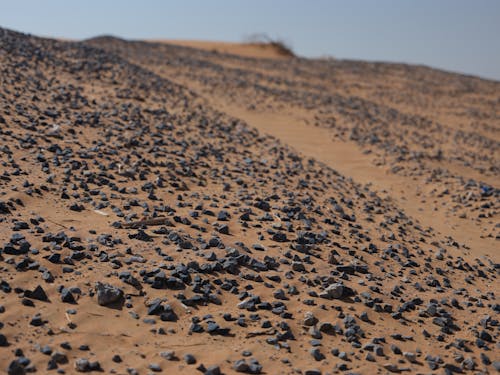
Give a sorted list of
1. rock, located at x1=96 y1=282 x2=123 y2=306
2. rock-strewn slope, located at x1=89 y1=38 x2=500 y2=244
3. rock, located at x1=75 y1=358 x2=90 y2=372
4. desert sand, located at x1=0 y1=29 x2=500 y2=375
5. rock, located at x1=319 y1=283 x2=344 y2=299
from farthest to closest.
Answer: rock-strewn slope, located at x1=89 y1=38 x2=500 y2=244
rock, located at x1=319 y1=283 x2=344 y2=299
rock, located at x1=96 y1=282 x2=123 y2=306
desert sand, located at x1=0 y1=29 x2=500 y2=375
rock, located at x1=75 y1=358 x2=90 y2=372

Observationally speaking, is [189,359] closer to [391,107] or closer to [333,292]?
[333,292]

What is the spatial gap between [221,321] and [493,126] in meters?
19.0

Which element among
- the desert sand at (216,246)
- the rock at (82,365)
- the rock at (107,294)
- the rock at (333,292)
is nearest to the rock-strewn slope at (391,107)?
the desert sand at (216,246)

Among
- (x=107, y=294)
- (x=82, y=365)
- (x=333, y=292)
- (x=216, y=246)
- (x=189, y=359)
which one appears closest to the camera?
(x=82, y=365)

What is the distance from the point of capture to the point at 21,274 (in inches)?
179

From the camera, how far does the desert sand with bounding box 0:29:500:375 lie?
13.5 ft

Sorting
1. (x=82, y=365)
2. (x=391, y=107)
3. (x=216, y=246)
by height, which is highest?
(x=391, y=107)

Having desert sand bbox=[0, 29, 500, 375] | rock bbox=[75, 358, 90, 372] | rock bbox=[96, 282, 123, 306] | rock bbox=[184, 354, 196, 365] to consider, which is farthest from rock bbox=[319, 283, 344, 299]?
rock bbox=[75, 358, 90, 372]

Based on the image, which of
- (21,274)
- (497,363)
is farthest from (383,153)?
(21,274)

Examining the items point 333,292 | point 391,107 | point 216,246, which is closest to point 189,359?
point 333,292

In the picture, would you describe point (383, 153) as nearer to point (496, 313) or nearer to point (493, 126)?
point (496, 313)

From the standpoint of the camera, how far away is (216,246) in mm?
5574

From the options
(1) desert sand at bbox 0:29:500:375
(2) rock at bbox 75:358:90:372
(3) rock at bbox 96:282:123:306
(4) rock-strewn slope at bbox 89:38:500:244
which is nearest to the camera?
(2) rock at bbox 75:358:90:372

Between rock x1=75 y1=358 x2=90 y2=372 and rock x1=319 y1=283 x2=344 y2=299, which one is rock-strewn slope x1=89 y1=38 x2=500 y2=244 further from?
rock x1=75 y1=358 x2=90 y2=372
